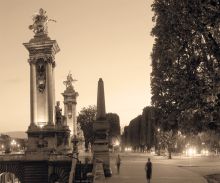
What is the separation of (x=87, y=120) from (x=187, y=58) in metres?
88.6

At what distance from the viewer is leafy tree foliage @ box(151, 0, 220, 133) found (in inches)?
1111

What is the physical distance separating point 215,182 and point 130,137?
150 metres

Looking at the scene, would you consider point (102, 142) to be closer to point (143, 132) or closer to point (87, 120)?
point (87, 120)

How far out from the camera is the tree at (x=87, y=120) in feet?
372

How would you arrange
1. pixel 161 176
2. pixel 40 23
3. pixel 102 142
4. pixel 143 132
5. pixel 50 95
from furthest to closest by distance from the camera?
1. pixel 143 132
2. pixel 40 23
3. pixel 50 95
4. pixel 161 176
5. pixel 102 142

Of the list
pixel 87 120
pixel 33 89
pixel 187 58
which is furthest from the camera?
pixel 87 120

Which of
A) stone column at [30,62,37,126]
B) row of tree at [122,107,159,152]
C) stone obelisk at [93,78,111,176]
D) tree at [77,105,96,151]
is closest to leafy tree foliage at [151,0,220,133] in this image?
stone obelisk at [93,78,111,176]

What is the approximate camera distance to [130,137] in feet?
602

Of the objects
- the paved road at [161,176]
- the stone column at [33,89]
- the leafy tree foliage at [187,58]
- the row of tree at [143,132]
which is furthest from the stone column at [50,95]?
the row of tree at [143,132]

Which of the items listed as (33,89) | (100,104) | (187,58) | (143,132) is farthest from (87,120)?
(187,58)

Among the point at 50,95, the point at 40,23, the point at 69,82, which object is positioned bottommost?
the point at 50,95

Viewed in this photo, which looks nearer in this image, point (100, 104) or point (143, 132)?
point (100, 104)

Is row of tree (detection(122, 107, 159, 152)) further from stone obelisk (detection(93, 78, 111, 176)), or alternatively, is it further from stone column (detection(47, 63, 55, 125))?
stone obelisk (detection(93, 78, 111, 176))

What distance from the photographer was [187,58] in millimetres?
30609
